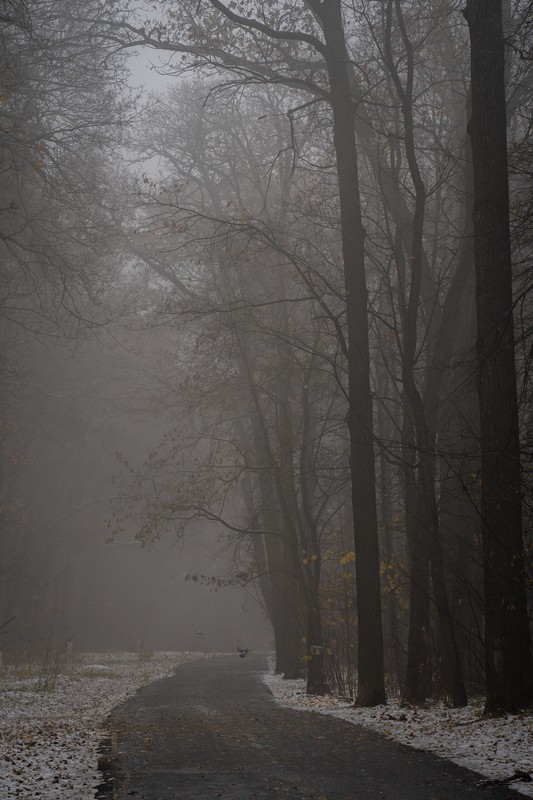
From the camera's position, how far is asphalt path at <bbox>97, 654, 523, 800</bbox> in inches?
226

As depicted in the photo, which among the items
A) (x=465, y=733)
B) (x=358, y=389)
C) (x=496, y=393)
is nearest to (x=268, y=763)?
(x=465, y=733)

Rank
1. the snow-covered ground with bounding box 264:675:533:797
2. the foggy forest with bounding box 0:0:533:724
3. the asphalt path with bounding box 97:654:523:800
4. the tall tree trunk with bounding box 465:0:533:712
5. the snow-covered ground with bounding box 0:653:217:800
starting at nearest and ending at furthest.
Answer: the asphalt path with bounding box 97:654:523:800, the snow-covered ground with bounding box 0:653:217:800, the snow-covered ground with bounding box 264:675:533:797, the tall tree trunk with bounding box 465:0:533:712, the foggy forest with bounding box 0:0:533:724

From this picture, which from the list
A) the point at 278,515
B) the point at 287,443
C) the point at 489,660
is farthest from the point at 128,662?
the point at 489,660

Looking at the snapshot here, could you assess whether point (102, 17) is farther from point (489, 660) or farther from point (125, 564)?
point (125, 564)

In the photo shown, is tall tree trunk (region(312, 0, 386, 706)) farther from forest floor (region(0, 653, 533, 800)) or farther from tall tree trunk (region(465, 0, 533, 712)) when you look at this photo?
tall tree trunk (region(465, 0, 533, 712))

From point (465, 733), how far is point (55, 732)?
4.47 meters

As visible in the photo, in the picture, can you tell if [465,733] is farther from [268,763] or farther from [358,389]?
[358,389]

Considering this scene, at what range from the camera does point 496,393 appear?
9477mm

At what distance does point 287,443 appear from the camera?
17.8m

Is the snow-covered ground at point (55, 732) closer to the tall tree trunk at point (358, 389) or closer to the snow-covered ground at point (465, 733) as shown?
the snow-covered ground at point (465, 733)

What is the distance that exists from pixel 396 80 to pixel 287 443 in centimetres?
785

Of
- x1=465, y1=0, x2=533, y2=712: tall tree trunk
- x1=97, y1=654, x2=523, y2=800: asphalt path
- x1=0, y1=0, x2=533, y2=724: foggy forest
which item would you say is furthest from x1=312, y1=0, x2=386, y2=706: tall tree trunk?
x1=465, y1=0, x2=533, y2=712: tall tree trunk

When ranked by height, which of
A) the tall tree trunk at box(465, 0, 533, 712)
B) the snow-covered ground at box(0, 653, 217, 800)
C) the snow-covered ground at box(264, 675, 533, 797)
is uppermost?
the tall tree trunk at box(465, 0, 533, 712)

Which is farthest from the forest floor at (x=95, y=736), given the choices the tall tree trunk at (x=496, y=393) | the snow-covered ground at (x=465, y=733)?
the tall tree trunk at (x=496, y=393)
